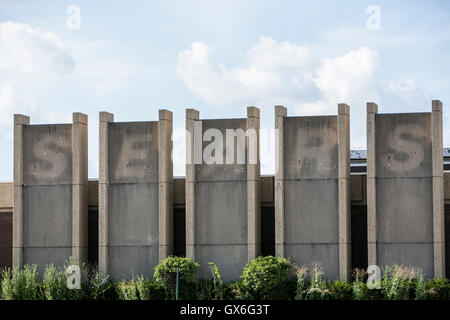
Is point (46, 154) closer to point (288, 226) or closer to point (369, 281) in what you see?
point (288, 226)

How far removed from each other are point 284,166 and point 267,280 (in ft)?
17.6

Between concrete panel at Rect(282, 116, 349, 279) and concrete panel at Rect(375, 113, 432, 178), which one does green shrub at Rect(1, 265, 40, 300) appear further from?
concrete panel at Rect(375, 113, 432, 178)

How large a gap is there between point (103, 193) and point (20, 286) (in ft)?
17.9

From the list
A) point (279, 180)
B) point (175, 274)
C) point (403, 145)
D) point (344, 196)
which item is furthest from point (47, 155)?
point (403, 145)

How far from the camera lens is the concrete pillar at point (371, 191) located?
41.8 metres

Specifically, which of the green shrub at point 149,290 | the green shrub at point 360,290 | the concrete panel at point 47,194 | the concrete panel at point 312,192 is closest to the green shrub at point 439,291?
the green shrub at point 360,290

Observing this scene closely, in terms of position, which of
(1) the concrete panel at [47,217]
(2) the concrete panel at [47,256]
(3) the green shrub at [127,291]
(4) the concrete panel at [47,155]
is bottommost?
(3) the green shrub at [127,291]

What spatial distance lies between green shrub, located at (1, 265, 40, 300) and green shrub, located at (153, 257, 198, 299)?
5.37 meters

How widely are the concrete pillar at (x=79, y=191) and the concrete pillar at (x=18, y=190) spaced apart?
2532mm

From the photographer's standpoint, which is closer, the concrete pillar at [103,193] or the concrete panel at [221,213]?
the concrete panel at [221,213]

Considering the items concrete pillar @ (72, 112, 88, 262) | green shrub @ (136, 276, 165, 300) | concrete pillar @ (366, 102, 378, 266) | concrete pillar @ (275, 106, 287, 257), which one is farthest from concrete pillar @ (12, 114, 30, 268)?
concrete pillar @ (366, 102, 378, 266)

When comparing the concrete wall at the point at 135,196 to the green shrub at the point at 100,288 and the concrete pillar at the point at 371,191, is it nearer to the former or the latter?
the green shrub at the point at 100,288
